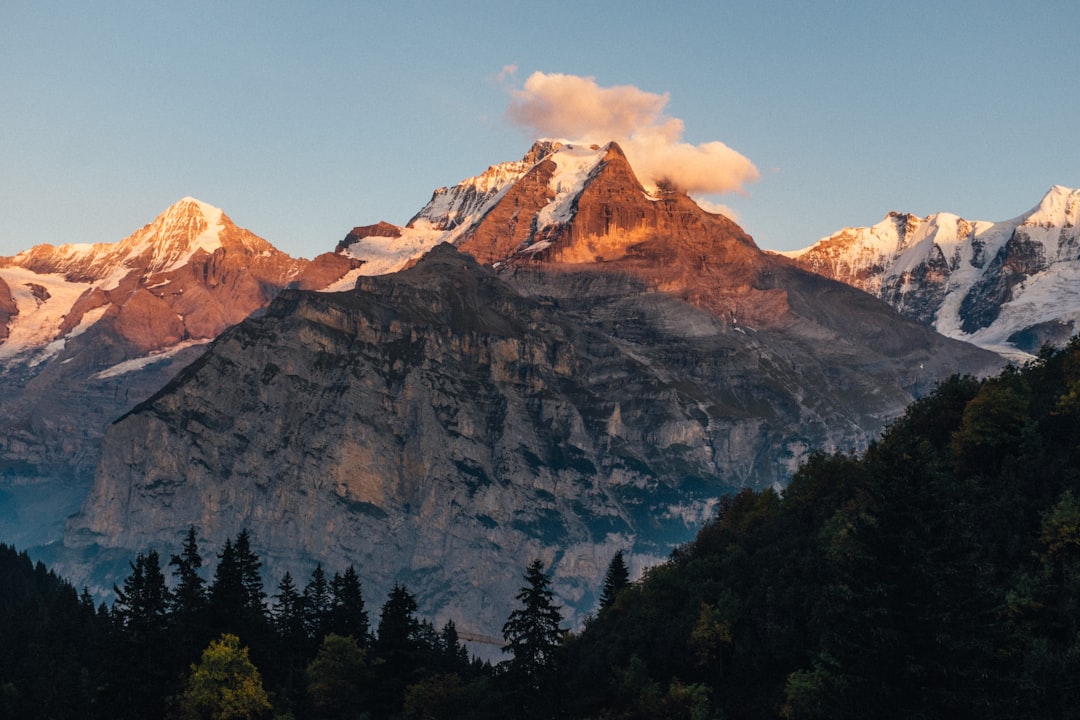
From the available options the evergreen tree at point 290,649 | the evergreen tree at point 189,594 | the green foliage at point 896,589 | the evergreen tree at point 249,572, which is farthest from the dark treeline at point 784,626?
the evergreen tree at point 249,572

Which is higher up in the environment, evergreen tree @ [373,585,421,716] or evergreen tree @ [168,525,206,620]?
evergreen tree @ [168,525,206,620]

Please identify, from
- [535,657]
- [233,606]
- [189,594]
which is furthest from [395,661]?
[535,657]

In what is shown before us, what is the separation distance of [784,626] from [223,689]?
5139 cm

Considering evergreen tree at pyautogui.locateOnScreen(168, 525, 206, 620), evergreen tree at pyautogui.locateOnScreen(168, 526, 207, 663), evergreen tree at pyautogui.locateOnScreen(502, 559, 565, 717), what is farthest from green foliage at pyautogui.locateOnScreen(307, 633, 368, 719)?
evergreen tree at pyautogui.locateOnScreen(502, 559, 565, 717)

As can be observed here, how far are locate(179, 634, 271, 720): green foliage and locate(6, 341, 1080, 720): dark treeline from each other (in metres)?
0.21

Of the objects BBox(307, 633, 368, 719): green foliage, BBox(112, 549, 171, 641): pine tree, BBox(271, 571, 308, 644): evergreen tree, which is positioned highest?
BBox(112, 549, 171, 641): pine tree

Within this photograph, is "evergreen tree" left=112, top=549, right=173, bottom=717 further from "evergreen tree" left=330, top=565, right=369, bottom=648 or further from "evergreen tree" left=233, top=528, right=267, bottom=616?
"evergreen tree" left=330, top=565, right=369, bottom=648

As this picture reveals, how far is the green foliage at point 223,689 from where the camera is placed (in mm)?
125062

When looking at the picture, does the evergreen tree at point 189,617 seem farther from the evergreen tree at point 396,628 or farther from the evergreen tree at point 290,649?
the evergreen tree at point 396,628

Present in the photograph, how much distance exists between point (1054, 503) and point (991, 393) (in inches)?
Answer: 1027

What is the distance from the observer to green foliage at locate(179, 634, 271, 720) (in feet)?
410

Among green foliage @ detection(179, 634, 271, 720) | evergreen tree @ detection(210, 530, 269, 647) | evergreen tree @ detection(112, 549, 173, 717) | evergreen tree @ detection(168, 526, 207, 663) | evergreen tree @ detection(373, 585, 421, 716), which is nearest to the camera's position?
green foliage @ detection(179, 634, 271, 720)

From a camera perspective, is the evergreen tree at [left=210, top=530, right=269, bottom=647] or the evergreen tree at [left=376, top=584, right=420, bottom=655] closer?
the evergreen tree at [left=210, top=530, right=269, bottom=647]

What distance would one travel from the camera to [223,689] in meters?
126
